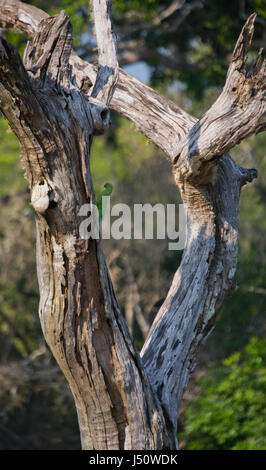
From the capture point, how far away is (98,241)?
7.93 feet

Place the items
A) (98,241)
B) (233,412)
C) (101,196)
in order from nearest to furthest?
(98,241) < (101,196) < (233,412)

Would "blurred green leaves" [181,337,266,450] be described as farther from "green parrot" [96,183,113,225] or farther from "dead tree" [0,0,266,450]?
"green parrot" [96,183,113,225]

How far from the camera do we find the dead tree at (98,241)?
2287mm

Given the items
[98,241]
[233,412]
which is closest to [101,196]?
[98,241]

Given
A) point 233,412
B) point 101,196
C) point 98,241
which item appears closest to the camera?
point 98,241

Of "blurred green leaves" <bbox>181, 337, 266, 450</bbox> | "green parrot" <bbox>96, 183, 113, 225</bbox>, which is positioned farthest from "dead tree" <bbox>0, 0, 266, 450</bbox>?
"blurred green leaves" <bbox>181, 337, 266, 450</bbox>

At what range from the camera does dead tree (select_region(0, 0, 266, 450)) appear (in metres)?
2.29

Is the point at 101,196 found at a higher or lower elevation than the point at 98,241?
higher

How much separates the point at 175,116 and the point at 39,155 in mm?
1471

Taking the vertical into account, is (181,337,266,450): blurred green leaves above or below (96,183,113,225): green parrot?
below

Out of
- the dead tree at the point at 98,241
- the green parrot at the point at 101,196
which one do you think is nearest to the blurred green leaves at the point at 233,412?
the dead tree at the point at 98,241

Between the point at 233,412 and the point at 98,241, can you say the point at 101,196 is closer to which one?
the point at 98,241

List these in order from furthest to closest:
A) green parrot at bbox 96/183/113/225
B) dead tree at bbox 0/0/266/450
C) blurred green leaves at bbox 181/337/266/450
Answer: blurred green leaves at bbox 181/337/266/450 → green parrot at bbox 96/183/113/225 → dead tree at bbox 0/0/266/450

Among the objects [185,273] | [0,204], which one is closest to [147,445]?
[185,273]
